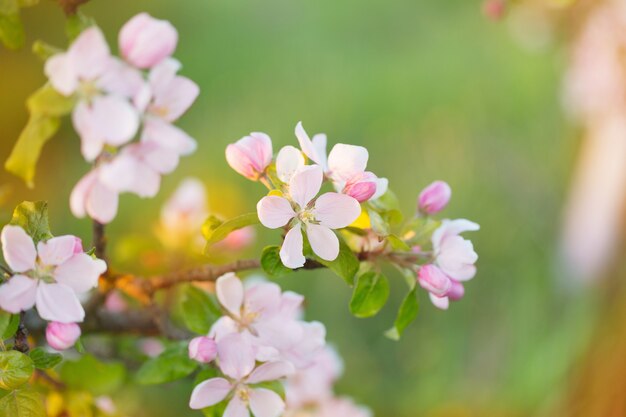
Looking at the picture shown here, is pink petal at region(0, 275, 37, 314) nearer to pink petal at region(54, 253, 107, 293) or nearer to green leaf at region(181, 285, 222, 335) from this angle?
pink petal at region(54, 253, 107, 293)

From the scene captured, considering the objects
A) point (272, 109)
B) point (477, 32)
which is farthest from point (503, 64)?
point (272, 109)

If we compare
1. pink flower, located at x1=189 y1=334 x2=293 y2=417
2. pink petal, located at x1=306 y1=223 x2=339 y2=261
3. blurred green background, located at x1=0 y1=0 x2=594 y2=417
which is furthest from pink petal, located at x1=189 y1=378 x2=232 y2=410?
blurred green background, located at x1=0 y1=0 x2=594 y2=417

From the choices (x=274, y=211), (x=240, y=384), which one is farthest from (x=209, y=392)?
(x=274, y=211)

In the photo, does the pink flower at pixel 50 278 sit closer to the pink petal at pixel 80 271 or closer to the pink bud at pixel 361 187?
the pink petal at pixel 80 271

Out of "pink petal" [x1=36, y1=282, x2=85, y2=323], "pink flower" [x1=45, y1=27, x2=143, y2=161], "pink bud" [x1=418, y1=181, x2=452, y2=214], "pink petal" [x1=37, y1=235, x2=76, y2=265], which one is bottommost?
"pink petal" [x1=36, y1=282, x2=85, y2=323]

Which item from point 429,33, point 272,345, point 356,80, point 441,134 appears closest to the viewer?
point 272,345

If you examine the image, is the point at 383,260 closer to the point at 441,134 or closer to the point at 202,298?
the point at 202,298
